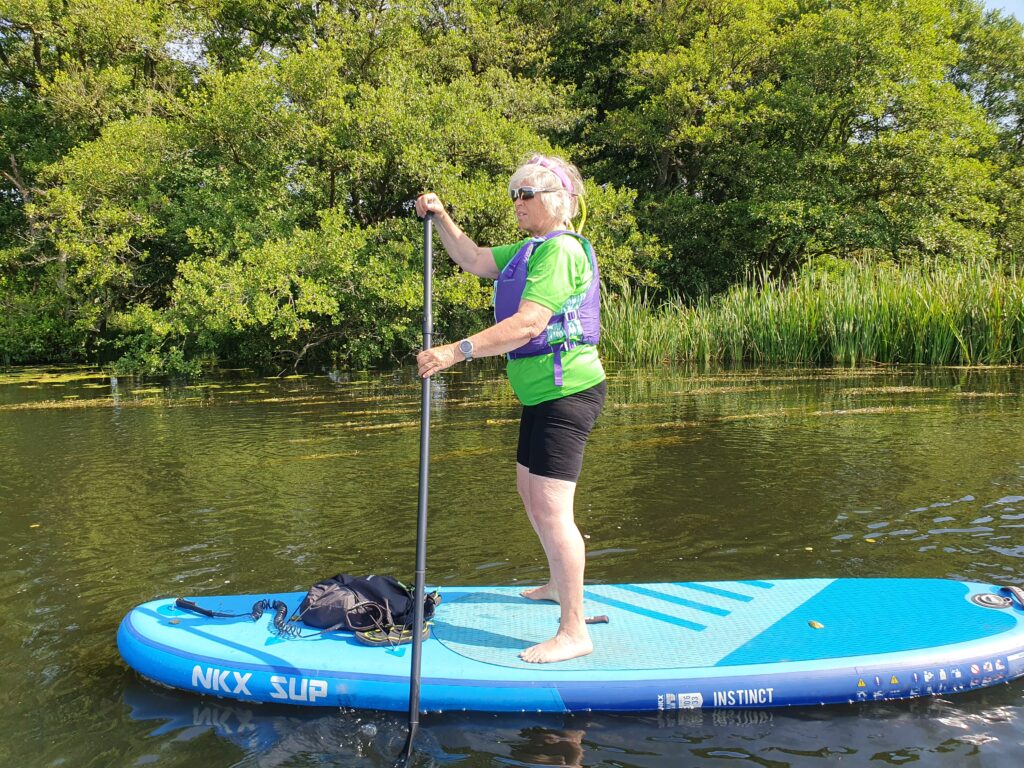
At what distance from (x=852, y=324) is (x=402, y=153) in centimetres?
1067

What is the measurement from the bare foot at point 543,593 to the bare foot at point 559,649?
567mm

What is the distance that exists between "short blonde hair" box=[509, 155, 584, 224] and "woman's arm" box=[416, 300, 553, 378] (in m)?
0.53

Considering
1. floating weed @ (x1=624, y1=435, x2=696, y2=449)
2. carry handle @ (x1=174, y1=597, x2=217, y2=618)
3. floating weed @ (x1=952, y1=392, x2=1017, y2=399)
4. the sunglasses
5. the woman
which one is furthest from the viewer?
floating weed @ (x1=952, y1=392, x2=1017, y2=399)

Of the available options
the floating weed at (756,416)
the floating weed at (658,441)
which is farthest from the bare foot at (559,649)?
the floating weed at (756,416)

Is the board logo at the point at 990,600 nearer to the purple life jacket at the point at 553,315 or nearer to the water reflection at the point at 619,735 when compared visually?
the water reflection at the point at 619,735

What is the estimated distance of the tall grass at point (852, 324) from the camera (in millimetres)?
13477

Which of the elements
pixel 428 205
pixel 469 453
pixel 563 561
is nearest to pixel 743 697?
pixel 563 561

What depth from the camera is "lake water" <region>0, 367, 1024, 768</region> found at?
9.25 feet

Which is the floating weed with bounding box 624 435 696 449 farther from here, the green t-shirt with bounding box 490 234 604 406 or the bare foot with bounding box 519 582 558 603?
the green t-shirt with bounding box 490 234 604 406

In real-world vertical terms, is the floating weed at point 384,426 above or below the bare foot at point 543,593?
above

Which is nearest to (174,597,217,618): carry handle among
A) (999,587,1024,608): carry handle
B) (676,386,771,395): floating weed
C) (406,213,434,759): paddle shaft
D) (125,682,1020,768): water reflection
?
(125,682,1020,768): water reflection

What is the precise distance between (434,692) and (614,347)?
50.6 ft

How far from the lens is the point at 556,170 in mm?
3264

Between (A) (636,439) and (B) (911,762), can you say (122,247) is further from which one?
(B) (911,762)
